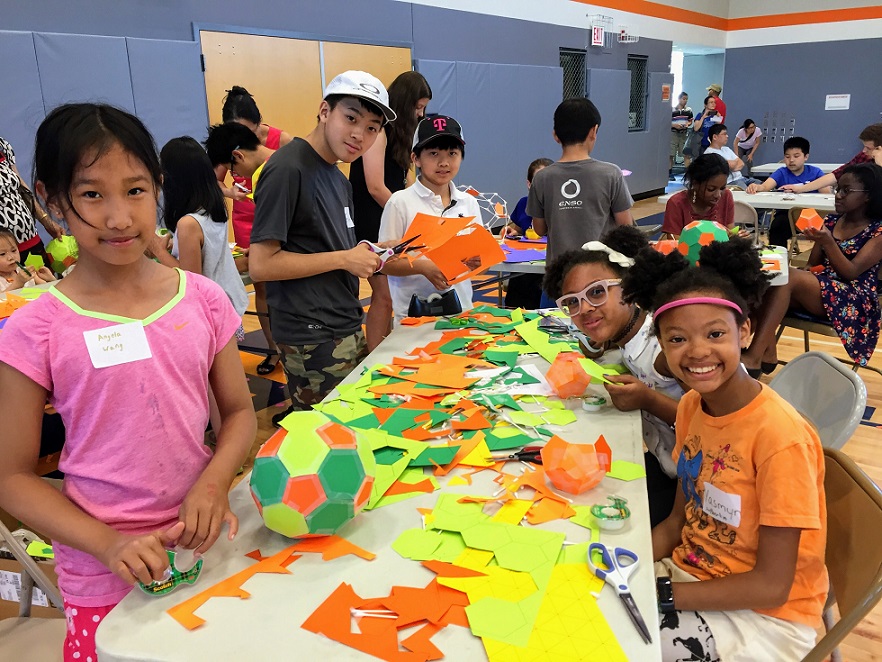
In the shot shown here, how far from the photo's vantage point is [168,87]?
16.5ft

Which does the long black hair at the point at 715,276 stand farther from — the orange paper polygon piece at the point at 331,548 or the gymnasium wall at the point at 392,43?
the gymnasium wall at the point at 392,43

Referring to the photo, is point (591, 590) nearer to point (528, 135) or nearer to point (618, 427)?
point (618, 427)

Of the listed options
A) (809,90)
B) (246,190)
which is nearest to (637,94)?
(809,90)

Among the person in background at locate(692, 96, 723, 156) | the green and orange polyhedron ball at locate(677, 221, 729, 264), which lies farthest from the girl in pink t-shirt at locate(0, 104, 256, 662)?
the person in background at locate(692, 96, 723, 156)

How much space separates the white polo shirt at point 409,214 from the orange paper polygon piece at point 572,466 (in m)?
1.24

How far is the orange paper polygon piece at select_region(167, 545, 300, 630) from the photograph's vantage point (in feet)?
3.07

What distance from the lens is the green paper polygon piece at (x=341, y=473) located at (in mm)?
1081

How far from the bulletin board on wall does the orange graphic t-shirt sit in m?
5.28

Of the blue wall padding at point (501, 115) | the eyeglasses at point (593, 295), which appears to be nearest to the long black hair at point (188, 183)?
the eyeglasses at point (593, 295)

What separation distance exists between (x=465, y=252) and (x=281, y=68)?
4.67 meters

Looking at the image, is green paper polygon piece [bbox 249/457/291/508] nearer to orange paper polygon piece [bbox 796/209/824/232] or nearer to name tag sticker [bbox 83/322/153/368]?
name tag sticker [bbox 83/322/153/368]

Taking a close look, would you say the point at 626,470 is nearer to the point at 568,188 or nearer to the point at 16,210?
the point at 568,188

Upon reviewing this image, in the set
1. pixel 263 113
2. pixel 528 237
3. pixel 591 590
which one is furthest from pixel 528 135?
pixel 591 590

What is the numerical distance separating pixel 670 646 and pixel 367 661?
66 centimetres
